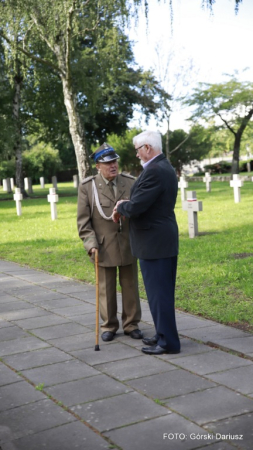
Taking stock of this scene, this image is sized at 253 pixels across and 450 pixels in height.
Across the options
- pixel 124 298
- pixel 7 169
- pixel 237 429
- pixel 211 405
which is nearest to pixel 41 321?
pixel 124 298

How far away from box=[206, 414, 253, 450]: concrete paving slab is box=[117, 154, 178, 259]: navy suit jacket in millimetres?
1950

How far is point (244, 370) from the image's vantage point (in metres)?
5.34

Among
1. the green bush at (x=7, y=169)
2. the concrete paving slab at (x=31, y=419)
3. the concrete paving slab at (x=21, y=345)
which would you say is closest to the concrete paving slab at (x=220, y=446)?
the concrete paving slab at (x=31, y=419)

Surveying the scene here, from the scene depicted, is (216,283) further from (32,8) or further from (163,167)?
(32,8)

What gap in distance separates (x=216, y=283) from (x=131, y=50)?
36.9 metres

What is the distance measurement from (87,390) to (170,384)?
2.08 feet

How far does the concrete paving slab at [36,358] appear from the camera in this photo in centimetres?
578

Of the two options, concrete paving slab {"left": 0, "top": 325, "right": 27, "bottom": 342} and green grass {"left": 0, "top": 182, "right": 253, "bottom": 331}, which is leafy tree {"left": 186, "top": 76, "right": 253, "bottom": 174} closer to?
green grass {"left": 0, "top": 182, "right": 253, "bottom": 331}

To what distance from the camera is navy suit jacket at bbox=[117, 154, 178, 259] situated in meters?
5.79

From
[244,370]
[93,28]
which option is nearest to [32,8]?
[93,28]

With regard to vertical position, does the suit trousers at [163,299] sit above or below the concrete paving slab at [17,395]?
above

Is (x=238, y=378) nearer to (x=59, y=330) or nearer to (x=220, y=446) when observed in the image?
(x=220, y=446)

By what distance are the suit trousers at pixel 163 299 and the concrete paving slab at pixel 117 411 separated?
3.61 ft

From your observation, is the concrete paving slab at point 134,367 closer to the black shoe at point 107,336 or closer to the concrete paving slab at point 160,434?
the black shoe at point 107,336
